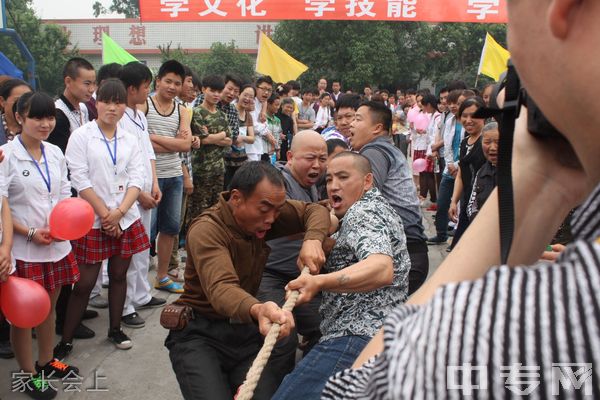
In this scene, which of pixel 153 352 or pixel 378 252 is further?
pixel 153 352

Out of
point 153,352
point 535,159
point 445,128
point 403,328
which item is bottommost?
point 153,352

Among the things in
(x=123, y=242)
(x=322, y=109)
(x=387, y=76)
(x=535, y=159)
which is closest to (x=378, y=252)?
(x=535, y=159)

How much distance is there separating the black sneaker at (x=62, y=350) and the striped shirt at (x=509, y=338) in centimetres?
339

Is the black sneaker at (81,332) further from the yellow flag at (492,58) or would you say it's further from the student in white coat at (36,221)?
the yellow flag at (492,58)

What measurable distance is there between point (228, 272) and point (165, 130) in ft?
9.30

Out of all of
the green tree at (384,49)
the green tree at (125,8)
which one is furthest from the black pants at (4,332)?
the green tree at (125,8)

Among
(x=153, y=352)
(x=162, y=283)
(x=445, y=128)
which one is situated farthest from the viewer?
(x=445, y=128)

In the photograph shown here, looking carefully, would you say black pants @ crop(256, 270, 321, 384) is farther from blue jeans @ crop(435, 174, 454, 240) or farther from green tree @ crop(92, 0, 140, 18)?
green tree @ crop(92, 0, 140, 18)

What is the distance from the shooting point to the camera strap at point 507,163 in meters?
0.70

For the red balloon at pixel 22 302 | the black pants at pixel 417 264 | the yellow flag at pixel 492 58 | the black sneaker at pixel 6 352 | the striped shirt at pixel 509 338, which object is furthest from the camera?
the yellow flag at pixel 492 58

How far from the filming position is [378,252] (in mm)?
2123

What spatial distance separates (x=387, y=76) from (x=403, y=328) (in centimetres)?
2403

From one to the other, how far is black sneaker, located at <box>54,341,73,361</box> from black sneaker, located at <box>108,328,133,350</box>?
1.01 ft

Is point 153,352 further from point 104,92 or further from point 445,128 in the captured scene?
point 445,128
